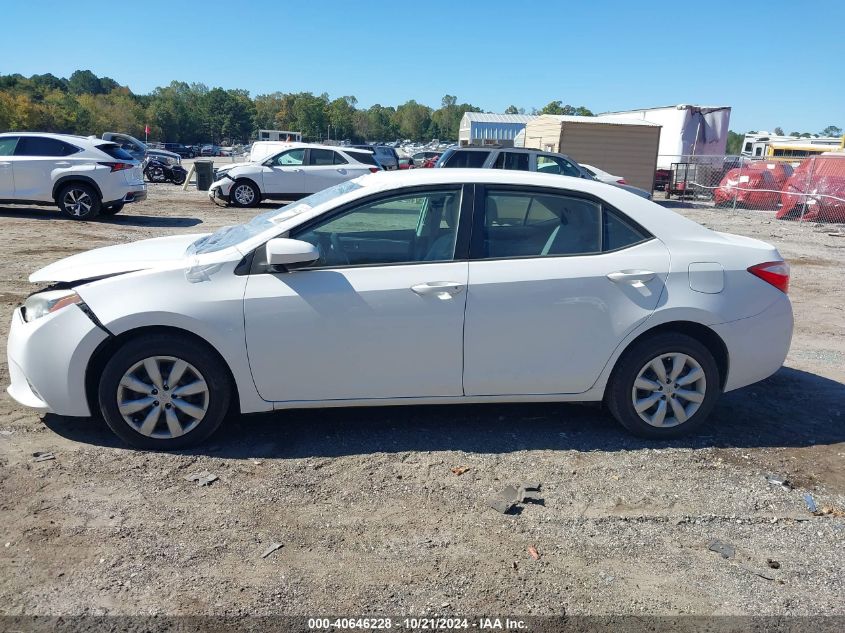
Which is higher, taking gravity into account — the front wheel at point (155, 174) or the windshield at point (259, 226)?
the windshield at point (259, 226)

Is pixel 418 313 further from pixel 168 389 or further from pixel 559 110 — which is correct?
pixel 559 110

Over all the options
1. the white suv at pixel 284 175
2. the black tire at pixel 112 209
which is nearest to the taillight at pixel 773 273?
the black tire at pixel 112 209

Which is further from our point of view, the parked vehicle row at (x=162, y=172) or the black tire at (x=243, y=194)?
the parked vehicle row at (x=162, y=172)

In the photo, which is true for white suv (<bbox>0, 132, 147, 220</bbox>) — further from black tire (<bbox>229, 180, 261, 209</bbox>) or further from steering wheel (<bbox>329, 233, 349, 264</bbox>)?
steering wheel (<bbox>329, 233, 349, 264</bbox>)

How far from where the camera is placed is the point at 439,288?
4.21m

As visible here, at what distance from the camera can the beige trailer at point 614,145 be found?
25672mm

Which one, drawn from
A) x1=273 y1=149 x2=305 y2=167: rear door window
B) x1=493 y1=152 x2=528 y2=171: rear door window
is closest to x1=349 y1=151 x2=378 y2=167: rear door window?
x1=273 y1=149 x2=305 y2=167: rear door window

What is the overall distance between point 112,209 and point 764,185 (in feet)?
70.3

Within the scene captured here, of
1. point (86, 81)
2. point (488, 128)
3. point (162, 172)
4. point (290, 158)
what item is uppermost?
point (86, 81)

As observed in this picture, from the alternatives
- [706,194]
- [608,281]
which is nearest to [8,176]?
[608,281]

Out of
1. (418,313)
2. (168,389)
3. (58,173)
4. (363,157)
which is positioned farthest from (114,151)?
(418,313)

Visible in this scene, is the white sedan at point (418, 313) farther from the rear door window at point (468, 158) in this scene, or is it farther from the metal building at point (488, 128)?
the metal building at point (488, 128)

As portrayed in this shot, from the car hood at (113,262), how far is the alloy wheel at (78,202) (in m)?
10.6

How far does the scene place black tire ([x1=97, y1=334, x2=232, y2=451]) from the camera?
409 cm
